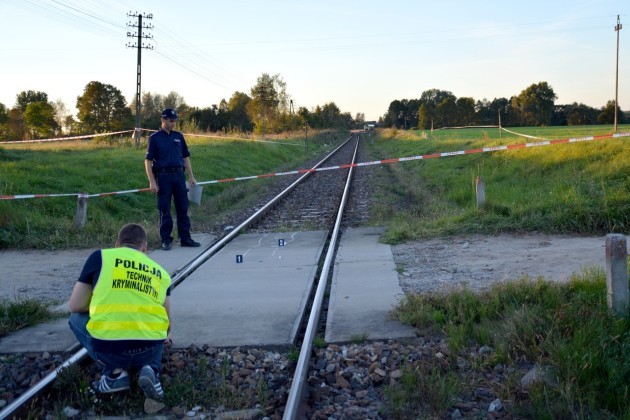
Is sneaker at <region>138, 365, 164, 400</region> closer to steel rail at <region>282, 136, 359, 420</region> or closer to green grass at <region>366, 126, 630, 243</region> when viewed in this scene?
steel rail at <region>282, 136, 359, 420</region>

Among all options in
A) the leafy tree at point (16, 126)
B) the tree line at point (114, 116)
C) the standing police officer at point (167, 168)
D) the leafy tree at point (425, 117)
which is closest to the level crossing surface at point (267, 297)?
the standing police officer at point (167, 168)

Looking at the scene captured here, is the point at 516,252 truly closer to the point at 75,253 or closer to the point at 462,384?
the point at 462,384

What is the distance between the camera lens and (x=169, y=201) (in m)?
9.16

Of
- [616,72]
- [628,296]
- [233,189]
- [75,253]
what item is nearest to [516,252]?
[628,296]

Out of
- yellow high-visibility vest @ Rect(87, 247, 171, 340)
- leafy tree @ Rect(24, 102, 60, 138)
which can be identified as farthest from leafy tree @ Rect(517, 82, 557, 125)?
yellow high-visibility vest @ Rect(87, 247, 171, 340)

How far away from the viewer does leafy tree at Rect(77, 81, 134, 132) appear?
68.6 metres

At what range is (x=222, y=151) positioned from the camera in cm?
2680

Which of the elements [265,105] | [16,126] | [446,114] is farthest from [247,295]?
[446,114]

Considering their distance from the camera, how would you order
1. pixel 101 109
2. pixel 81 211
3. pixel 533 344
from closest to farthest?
pixel 533 344
pixel 81 211
pixel 101 109

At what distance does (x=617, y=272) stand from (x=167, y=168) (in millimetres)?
6490

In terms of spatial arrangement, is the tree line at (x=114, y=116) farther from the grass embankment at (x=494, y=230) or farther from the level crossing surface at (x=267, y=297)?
the level crossing surface at (x=267, y=297)

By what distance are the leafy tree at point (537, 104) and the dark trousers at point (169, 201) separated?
8785 centimetres

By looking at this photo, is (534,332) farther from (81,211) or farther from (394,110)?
(394,110)

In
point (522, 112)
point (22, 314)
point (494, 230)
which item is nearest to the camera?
point (22, 314)
